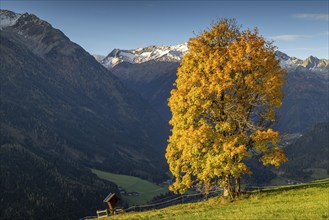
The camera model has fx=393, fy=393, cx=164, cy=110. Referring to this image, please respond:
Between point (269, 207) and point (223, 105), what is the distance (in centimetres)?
1311

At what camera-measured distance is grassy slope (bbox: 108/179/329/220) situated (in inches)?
1268

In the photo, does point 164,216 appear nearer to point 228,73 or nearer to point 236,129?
point 236,129

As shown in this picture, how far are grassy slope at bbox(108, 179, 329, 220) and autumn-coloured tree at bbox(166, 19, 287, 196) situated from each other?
8.69 feet

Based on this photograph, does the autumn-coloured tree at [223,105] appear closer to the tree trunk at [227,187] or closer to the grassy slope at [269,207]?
the tree trunk at [227,187]

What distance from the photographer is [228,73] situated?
4262 centimetres

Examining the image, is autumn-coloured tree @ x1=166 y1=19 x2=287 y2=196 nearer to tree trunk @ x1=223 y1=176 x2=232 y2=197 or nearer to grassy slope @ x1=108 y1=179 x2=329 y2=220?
tree trunk @ x1=223 y1=176 x2=232 y2=197

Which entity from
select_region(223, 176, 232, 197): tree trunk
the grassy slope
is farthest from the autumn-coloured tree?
the grassy slope

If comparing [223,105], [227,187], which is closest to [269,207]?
[227,187]

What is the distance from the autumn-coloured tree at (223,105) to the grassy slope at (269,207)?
2.65 meters

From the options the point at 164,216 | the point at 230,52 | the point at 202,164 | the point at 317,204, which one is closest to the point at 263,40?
the point at 230,52

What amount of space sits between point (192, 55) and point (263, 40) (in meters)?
8.16

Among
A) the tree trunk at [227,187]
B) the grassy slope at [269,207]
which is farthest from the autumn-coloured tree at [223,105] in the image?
the grassy slope at [269,207]

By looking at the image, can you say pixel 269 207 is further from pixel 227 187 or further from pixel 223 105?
pixel 223 105

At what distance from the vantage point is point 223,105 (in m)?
45.1
